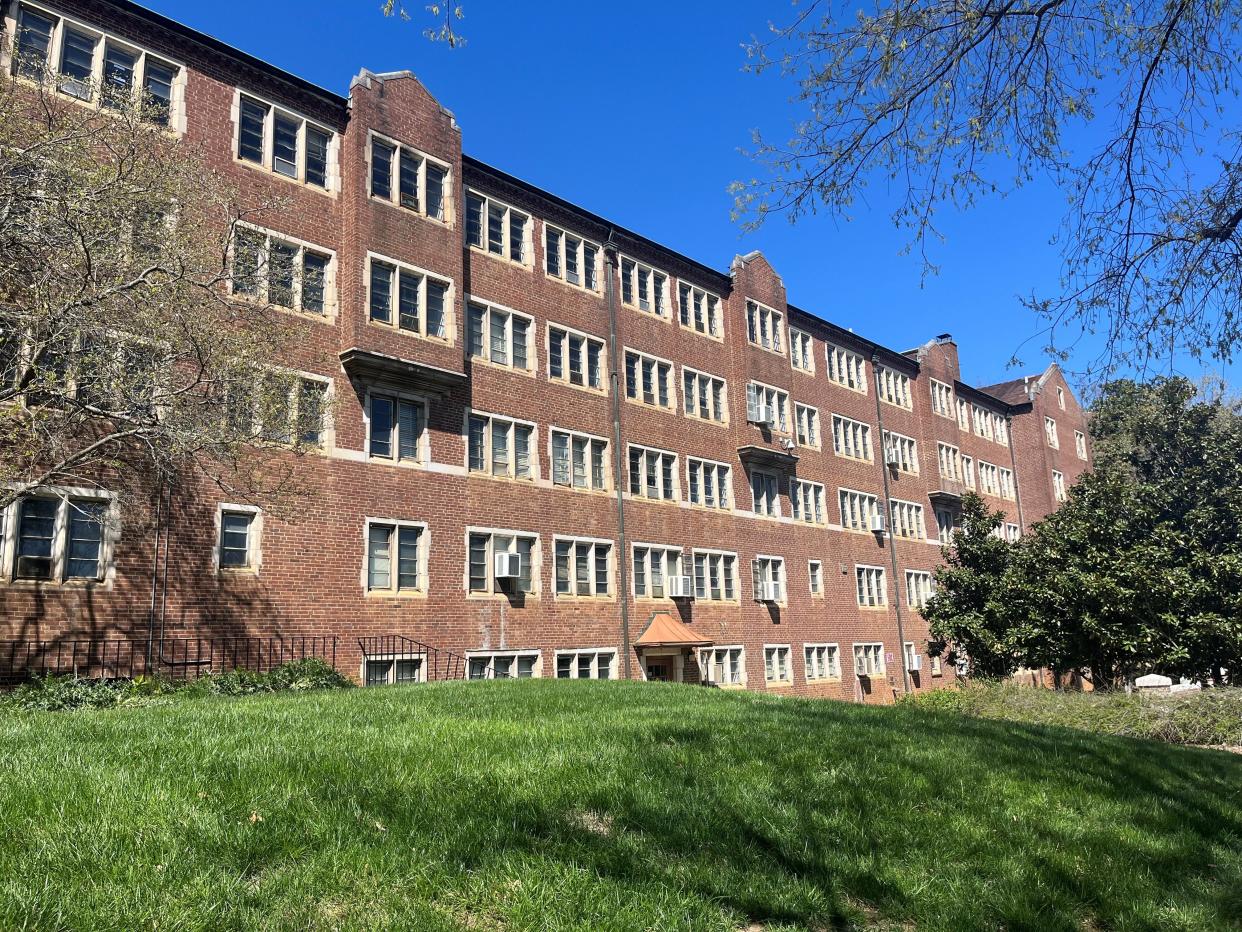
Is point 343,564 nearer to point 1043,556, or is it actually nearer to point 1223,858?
point 1223,858

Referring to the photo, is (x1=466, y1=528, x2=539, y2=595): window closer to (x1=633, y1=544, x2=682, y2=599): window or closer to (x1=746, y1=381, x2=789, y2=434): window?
(x1=633, y1=544, x2=682, y2=599): window

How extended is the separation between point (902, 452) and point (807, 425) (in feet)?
27.7

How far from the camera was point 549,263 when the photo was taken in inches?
1078

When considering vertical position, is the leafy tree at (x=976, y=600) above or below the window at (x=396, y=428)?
below

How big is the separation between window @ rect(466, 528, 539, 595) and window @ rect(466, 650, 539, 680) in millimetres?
1588

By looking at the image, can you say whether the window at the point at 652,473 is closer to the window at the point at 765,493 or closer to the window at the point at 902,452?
the window at the point at 765,493

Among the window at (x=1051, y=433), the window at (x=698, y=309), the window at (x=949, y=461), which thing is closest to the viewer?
the window at (x=698, y=309)

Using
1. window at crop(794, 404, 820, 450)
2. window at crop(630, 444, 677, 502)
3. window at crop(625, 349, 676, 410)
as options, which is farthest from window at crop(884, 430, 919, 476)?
window at crop(630, 444, 677, 502)

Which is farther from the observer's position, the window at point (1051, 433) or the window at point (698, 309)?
the window at point (1051, 433)

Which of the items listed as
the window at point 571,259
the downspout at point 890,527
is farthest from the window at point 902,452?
the window at point 571,259

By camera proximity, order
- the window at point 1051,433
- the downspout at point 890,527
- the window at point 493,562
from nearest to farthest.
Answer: the window at point 493,562, the downspout at point 890,527, the window at point 1051,433

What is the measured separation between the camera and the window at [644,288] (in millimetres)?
29906

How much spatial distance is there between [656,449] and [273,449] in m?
14.6

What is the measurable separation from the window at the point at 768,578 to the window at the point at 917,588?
396 inches
